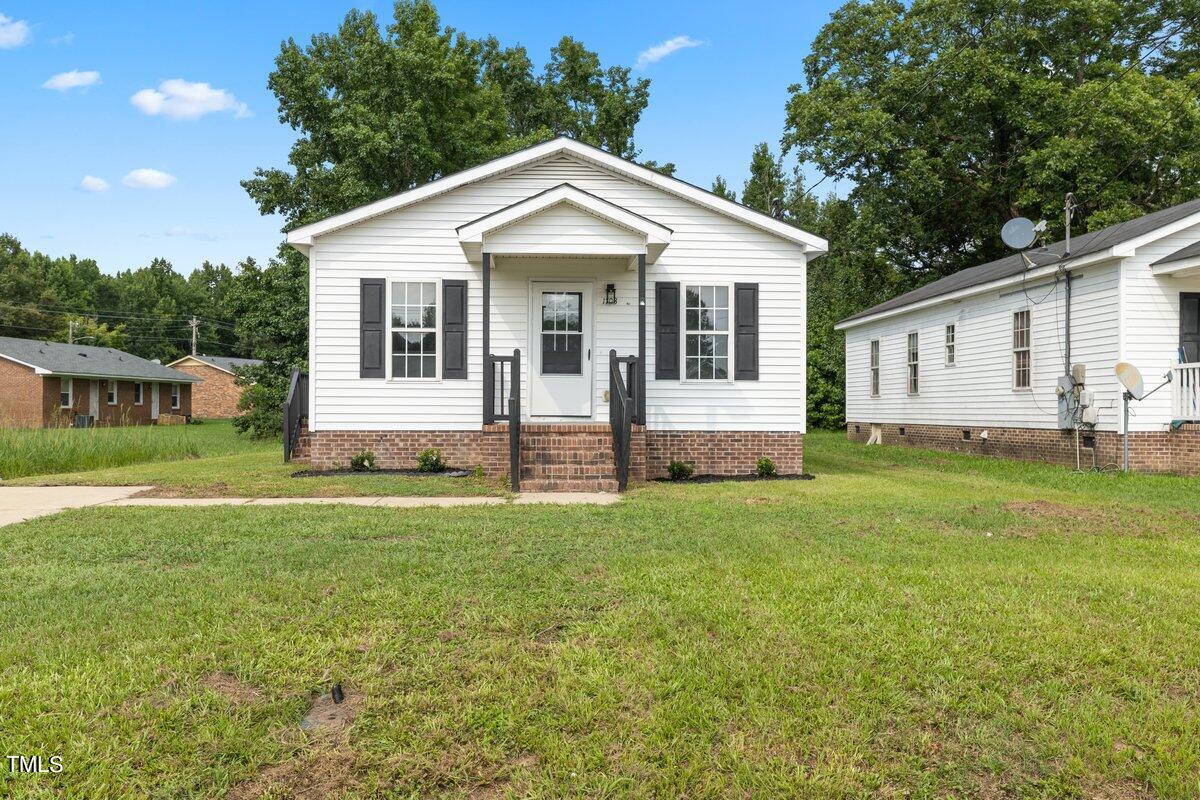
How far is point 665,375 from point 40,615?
8231 millimetres

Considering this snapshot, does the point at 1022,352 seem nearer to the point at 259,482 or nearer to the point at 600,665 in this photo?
the point at 259,482

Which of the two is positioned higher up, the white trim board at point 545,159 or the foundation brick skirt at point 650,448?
the white trim board at point 545,159

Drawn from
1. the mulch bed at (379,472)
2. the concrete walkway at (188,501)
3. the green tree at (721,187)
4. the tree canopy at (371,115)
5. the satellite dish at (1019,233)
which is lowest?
the concrete walkway at (188,501)

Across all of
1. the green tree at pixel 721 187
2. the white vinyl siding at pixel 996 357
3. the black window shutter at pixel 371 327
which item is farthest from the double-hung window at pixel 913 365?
the green tree at pixel 721 187

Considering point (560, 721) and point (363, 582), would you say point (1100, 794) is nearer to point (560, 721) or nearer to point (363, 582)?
point (560, 721)

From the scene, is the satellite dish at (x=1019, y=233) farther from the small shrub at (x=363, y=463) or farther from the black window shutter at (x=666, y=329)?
the small shrub at (x=363, y=463)

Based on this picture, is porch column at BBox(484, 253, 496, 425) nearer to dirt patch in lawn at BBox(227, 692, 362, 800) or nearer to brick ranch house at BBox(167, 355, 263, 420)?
dirt patch in lawn at BBox(227, 692, 362, 800)

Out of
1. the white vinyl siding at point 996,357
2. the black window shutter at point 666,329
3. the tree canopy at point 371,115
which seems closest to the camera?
the black window shutter at point 666,329

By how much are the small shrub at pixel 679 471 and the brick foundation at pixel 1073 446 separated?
6681 mm

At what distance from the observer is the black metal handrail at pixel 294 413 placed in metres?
11.7

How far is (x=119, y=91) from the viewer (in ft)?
56.2

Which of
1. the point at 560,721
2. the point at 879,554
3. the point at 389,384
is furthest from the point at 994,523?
the point at 389,384

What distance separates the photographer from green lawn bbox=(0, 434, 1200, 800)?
8.20 ft

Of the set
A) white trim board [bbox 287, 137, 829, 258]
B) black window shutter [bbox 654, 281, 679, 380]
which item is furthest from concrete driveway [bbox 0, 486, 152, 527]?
black window shutter [bbox 654, 281, 679, 380]
